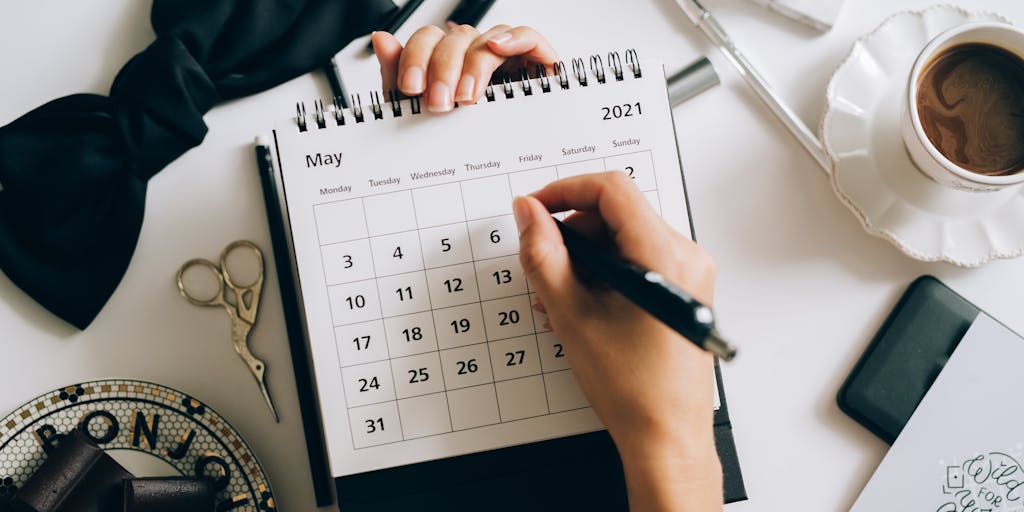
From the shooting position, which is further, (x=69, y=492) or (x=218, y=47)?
(x=218, y=47)

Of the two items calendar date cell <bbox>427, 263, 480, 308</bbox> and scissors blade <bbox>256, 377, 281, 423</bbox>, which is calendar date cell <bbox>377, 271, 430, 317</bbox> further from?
scissors blade <bbox>256, 377, 281, 423</bbox>

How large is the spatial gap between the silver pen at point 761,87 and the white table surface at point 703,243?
0.02m

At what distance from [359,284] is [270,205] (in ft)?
0.49

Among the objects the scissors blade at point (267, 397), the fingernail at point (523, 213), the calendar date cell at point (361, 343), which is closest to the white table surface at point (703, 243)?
the scissors blade at point (267, 397)

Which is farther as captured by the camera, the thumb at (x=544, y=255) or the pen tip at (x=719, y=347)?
the thumb at (x=544, y=255)

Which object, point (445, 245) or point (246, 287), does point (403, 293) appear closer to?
point (445, 245)

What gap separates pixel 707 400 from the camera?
49cm

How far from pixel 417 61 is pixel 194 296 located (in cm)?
29

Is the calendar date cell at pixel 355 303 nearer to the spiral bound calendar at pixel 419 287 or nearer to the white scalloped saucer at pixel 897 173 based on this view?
the spiral bound calendar at pixel 419 287

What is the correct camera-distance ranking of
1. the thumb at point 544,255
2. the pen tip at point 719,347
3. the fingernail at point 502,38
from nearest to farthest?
the pen tip at point 719,347 → the thumb at point 544,255 → the fingernail at point 502,38

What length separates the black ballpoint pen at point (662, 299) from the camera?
0.35m

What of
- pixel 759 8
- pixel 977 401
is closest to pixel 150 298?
pixel 759 8

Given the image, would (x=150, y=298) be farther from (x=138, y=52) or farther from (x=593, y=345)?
(x=593, y=345)

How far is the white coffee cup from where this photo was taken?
1.82ft
